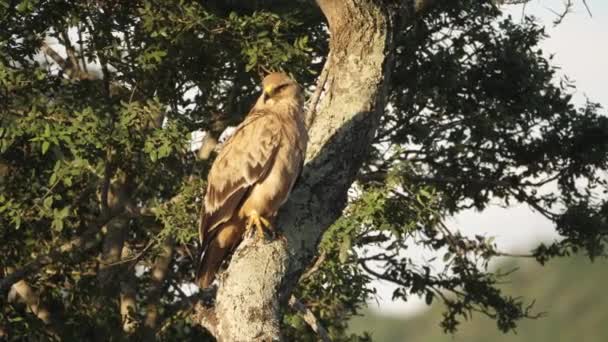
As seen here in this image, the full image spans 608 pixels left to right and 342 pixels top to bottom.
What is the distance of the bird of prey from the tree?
1.24 m

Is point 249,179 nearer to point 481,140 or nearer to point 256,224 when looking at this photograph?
point 256,224

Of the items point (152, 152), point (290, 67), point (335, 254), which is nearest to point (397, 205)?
point (335, 254)

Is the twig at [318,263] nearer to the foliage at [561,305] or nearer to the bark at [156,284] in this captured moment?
the bark at [156,284]

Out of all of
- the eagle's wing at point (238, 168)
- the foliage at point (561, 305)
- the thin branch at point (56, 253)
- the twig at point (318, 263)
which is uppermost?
the foliage at point (561, 305)

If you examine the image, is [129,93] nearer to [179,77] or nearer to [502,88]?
[179,77]

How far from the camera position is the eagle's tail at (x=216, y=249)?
6508mm

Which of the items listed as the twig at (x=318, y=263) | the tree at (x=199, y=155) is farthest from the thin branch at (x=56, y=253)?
the twig at (x=318, y=263)

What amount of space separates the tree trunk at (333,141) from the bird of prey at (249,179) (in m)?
0.60

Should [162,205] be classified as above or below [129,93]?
below

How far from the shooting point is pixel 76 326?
11.1 meters

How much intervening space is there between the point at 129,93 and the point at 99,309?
7.15 ft

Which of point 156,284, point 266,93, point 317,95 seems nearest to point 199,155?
point 156,284

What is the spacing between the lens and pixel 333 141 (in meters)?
5.62

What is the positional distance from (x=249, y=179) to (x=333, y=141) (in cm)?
142
